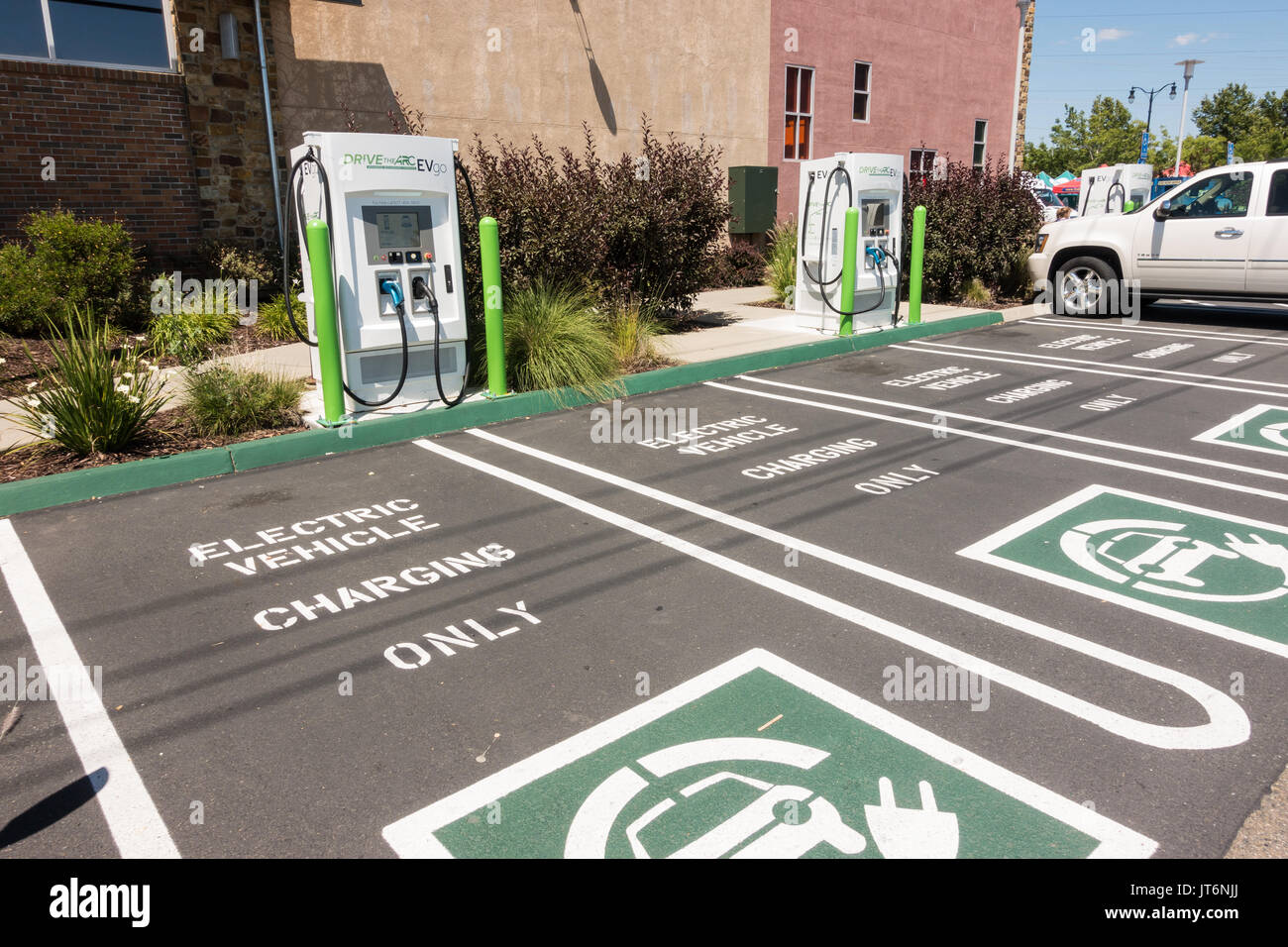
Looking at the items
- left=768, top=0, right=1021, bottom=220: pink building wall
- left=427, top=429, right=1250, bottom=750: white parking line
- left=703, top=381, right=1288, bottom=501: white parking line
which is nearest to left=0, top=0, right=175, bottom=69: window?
left=703, top=381, right=1288, bottom=501: white parking line

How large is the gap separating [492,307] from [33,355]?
495 centimetres

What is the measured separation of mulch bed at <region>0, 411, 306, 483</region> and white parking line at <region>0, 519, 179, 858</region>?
1384 mm

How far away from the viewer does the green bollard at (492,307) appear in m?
7.98

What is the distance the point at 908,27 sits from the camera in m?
21.4

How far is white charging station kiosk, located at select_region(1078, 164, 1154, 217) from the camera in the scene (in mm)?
22094

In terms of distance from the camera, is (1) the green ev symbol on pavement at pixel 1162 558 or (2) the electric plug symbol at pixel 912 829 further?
(1) the green ev symbol on pavement at pixel 1162 558

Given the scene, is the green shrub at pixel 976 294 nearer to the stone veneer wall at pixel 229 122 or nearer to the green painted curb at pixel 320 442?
the green painted curb at pixel 320 442

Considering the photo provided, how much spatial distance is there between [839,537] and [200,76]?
1081 centimetres

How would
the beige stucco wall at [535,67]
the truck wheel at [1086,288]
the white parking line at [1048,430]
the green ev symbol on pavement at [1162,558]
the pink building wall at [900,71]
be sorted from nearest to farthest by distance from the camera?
the green ev symbol on pavement at [1162,558] < the white parking line at [1048,430] < the beige stucco wall at [535,67] < the truck wheel at [1086,288] < the pink building wall at [900,71]

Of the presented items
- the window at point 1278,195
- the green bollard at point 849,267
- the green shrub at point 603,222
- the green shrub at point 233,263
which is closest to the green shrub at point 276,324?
the green shrub at point 233,263

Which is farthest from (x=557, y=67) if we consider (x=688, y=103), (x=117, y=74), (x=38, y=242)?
(x=38, y=242)

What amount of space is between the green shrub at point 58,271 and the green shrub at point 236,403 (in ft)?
11.1
